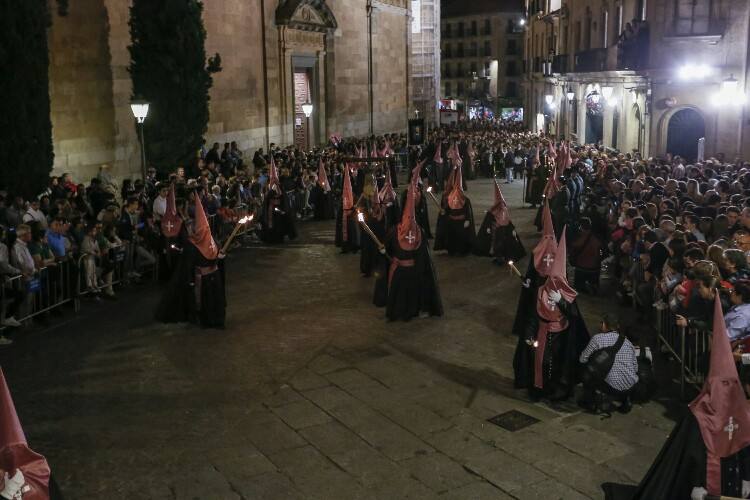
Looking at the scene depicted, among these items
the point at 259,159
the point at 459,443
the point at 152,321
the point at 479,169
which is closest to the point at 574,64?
the point at 479,169

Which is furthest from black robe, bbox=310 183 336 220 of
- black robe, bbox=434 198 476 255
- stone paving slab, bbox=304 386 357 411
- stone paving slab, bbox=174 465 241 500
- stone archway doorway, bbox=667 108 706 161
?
stone paving slab, bbox=174 465 241 500

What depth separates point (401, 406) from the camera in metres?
9.20

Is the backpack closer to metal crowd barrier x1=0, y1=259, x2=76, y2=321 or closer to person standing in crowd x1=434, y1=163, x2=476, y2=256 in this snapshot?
metal crowd barrier x1=0, y1=259, x2=76, y2=321

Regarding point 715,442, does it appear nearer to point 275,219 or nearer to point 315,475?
point 315,475

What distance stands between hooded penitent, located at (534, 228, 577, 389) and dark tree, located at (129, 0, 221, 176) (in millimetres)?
13530

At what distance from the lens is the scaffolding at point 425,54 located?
49844 millimetres

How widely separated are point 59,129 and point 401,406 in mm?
12494

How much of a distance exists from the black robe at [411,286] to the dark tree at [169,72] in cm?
1004

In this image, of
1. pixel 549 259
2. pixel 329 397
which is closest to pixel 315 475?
pixel 329 397

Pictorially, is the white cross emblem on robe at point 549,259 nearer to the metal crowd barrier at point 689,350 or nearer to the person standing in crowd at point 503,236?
the metal crowd barrier at point 689,350

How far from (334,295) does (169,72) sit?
29.8ft

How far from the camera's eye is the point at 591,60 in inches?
1340

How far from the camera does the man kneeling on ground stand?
8.69 metres

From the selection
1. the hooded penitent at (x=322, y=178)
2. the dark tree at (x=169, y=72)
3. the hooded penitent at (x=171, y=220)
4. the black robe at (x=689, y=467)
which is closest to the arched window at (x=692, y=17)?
the hooded penitent at (x=322, y=178)
